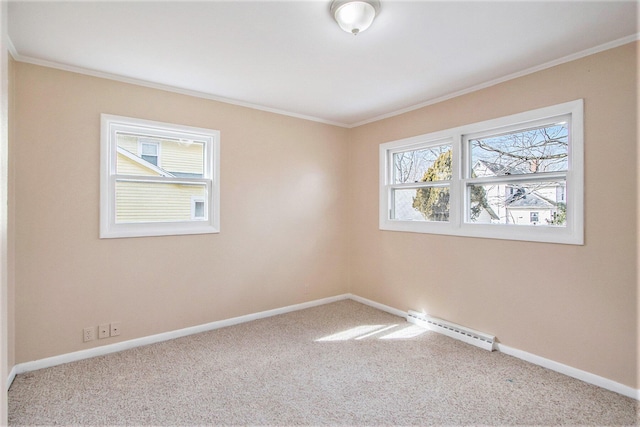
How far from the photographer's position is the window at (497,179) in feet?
8.61

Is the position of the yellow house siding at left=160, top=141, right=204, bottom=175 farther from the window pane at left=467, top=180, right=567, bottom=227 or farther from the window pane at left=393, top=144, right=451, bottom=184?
the window pane at left=467, top=180, right=567, bottom=227

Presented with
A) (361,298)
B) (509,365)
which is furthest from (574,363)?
(361,298)

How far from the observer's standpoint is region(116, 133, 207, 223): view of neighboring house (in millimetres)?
3082

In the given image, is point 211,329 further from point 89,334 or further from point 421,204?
point 421,204

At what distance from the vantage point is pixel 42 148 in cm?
264

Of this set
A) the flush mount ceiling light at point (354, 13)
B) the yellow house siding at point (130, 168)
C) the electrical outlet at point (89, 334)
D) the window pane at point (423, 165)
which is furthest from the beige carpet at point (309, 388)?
the flush mount ceiling light at point (354, 13)

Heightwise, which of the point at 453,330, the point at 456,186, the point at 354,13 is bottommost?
the point at 453,330

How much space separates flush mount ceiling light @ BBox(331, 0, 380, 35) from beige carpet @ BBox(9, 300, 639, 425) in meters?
2.40

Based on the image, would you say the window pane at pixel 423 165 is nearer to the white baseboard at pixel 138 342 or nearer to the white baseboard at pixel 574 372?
the white baseboard at pixel 574 372

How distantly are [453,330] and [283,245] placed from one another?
207 centimetres

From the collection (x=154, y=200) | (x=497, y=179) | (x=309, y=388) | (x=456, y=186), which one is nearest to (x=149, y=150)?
(x=154, y=200)

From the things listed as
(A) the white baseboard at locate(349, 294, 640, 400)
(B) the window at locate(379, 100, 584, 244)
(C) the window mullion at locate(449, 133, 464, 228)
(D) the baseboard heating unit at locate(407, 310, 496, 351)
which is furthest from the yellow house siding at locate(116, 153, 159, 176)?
(A) the white baseboard at locate(349, 294, 640, 400)

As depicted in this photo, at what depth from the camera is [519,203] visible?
9.65 feet

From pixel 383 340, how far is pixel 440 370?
0.69 meters
